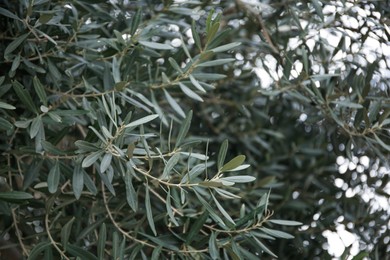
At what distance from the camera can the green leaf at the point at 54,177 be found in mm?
1053

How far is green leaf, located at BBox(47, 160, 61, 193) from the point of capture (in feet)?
3.46

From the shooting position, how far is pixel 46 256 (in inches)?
42.7

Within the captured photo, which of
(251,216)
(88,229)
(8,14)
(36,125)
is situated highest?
(8,14)

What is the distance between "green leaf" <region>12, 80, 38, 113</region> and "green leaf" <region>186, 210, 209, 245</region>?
1.04 feet

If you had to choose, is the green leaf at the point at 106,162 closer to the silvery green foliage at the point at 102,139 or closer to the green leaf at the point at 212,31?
the silvery green foliage at the point at 102,139

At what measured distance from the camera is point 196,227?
1104mm

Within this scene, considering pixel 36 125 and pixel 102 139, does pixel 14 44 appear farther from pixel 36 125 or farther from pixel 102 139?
pixel 102 139

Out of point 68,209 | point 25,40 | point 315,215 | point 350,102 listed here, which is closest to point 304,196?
point 315,215

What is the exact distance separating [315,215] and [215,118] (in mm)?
402

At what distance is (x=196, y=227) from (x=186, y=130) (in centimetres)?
17

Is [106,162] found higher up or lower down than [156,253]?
higher up

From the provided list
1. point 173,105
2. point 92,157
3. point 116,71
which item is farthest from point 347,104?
point 92,157

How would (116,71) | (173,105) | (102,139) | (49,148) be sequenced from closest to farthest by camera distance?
(102,139)
(49,148)
(116,71)
(173,105)

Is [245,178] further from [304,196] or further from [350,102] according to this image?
[304,196]
